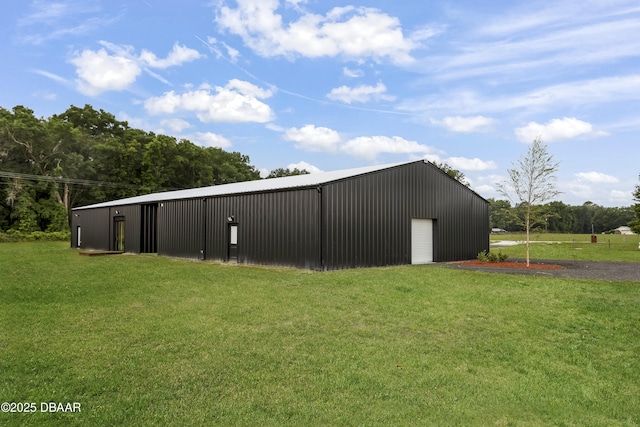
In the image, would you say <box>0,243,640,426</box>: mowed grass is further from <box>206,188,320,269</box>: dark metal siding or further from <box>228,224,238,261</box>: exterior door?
<box>228,224,238,261</box>: exterior door

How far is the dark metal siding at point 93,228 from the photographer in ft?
82.9

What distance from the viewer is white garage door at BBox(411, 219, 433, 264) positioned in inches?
653

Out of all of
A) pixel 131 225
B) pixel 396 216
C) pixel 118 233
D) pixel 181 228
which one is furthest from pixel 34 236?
pixel 396 216

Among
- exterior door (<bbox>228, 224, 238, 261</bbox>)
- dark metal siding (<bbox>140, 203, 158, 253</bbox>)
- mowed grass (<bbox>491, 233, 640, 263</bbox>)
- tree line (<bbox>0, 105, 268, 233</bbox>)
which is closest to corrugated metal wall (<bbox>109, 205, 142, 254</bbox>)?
dark metal siding (<bbox>140, 203, 158, 253</bbox>)

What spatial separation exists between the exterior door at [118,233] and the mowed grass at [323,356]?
1559 cm

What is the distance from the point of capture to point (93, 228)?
26531 millimetres

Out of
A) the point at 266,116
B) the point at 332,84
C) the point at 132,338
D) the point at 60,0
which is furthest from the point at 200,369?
the point at 266,116

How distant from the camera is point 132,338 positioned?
5.32 m

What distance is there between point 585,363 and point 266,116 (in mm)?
22261

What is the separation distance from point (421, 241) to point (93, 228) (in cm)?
2271

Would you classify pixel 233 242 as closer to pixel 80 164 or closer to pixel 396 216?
pixel 396 216

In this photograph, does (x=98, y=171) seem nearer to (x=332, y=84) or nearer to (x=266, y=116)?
(x=266, y=116)

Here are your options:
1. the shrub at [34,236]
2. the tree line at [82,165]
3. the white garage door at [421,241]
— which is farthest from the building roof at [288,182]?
the shrub at [34,236]

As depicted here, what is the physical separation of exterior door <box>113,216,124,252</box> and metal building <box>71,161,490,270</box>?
1.80 metres
